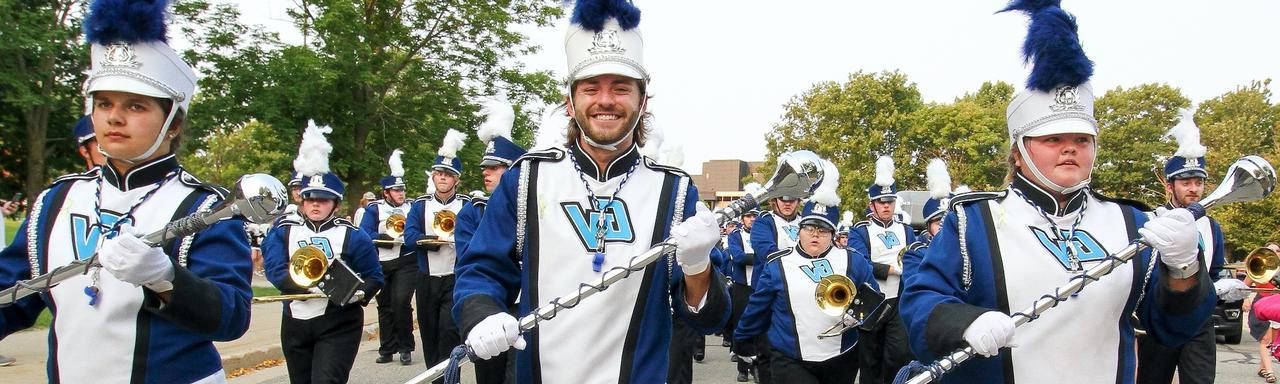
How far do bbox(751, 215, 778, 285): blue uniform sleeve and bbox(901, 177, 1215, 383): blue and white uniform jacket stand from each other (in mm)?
6730

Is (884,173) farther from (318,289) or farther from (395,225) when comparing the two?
(318,289)

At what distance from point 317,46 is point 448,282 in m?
14.4

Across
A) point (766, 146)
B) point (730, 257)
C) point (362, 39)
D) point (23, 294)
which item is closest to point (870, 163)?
point (766, 146)

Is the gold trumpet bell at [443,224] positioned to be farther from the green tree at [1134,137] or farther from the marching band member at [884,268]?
the green tree at [1134,137]

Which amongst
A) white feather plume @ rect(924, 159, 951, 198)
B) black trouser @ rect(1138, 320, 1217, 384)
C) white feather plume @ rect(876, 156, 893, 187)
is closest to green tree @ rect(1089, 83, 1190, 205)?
white feather plume @ rect(924, 159, 951, 198)

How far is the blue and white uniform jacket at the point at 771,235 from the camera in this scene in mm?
10055

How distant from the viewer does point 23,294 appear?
9.54 feet

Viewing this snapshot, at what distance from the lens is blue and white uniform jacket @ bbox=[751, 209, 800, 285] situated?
396 inches

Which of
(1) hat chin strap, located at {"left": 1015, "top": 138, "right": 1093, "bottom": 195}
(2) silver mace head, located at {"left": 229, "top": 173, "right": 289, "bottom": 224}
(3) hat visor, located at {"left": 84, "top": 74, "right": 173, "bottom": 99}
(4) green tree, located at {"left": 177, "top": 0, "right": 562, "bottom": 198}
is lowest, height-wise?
(2) silver mace head, located at {"left": 229, "top": 173, "right": 289, "bottom": 224}

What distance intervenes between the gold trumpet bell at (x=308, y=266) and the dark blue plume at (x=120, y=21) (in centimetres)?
363

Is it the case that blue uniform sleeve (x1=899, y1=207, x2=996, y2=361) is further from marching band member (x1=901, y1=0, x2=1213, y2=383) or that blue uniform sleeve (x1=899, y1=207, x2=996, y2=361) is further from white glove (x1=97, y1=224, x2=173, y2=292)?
white glove (x1=97, y1=224, x2=173, y2=292)

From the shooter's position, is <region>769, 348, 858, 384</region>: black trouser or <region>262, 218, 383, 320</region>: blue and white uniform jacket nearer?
<region>769, 348, 858, 384</region>: black trouser

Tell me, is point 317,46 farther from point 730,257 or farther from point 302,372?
point 302,372

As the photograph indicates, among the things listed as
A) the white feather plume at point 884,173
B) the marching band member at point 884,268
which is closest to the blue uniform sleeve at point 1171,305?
the marching band member at point 884,268
